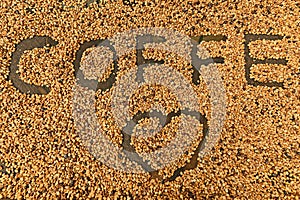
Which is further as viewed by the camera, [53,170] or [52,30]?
[52,30]

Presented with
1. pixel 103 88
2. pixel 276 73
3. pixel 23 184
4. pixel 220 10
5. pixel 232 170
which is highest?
pixel 220 10

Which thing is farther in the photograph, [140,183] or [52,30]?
[52,30]

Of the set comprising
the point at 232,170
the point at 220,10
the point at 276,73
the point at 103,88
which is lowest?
the point at 232,170

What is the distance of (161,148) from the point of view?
1.30 metres

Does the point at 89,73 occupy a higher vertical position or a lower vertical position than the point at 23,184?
higher

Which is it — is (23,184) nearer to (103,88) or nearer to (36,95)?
(36,95)

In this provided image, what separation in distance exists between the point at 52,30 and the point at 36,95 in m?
0.25

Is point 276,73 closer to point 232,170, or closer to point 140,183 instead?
point 232,170

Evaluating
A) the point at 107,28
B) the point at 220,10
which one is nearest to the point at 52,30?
the point at 107,28

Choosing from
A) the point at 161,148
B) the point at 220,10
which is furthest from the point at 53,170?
the point at 220,10

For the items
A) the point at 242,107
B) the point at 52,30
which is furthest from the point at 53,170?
the point at 242,107

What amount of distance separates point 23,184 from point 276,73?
967 mm

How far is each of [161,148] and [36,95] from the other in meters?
0.49

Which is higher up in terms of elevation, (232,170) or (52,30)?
(52,30)
